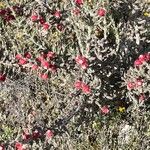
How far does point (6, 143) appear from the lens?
3.41 m

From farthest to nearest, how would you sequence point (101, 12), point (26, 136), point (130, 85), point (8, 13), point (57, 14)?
point (8, 13)
point (57, 14)
point (130, 85)
point (101, 12)
point (26, 136)

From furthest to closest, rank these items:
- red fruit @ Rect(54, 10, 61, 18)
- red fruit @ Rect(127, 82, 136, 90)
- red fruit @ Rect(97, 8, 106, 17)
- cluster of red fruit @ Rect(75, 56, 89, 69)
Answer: red fruit @ Rect(54, 10, 61, 18) → red fruit @ Rect(127, 82, 136, 90) → red fruit @ Rect(97, 8, 106, 17) → cluster of red fruit @ Rect(75, 56, 89, 69)

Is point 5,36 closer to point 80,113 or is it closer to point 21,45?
point 21,45

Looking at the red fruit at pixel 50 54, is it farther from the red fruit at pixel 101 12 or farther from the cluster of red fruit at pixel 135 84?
the cluster of red fruit at pixel 135 84

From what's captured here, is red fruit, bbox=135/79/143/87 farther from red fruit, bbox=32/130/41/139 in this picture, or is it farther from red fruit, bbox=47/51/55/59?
red fruit, bbox=32/130/41/139

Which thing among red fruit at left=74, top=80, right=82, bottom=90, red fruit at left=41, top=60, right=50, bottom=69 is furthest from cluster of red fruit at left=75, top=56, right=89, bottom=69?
red fruit at left=41, top=60, right=50, bottom=69

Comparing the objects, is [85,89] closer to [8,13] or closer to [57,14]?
[57,14]

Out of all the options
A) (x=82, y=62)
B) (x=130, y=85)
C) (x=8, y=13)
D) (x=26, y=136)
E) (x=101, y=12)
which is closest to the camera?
(x=26, y=136)

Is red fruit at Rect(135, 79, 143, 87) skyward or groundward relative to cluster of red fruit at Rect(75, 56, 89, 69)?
groundward

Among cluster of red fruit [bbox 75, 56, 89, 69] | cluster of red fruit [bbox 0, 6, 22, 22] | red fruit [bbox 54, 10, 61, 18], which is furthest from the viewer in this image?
cluster of red fruit [bbox 0, 6, 22, 22]

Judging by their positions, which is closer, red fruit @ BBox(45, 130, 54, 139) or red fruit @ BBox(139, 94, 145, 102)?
red fruit @ BBox(45, 130, 54, 139)

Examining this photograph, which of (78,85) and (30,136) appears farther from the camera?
(78,85)

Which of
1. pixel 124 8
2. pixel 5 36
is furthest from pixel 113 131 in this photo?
pixel 5 36

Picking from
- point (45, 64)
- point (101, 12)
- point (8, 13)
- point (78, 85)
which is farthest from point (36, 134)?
point (8, 13)
